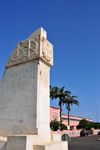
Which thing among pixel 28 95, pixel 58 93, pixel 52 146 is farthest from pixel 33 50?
pixel 58 93

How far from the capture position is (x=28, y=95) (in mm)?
4230

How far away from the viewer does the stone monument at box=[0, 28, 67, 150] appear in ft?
12.9

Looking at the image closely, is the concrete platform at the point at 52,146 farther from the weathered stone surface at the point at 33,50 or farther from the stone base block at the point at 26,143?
the weathered stone surface at the point at 33,50

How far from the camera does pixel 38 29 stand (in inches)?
194

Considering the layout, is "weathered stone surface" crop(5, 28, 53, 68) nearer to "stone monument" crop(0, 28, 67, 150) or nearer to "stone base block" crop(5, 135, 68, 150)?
"stone monument" crop(0, 28, 67, 150)

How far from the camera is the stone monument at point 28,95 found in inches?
154

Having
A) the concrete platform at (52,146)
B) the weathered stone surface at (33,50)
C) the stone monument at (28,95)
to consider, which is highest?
the weathered stone surface at (33,50)

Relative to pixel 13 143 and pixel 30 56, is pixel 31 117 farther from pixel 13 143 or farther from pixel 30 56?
pixel 30 56

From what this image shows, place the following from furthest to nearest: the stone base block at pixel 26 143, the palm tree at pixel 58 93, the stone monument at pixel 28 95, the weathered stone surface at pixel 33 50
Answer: the palm tree at pixel 58 93, the weathered stone surface at pixel 33 50, the stone monument at pixel 28 95, the stone base block at pixel 26 143

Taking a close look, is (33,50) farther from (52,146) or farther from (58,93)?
(58,93)

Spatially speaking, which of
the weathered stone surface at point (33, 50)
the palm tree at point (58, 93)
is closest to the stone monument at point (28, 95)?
the weathered stone surface at point (33, 50)

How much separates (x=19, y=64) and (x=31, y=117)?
1670mm

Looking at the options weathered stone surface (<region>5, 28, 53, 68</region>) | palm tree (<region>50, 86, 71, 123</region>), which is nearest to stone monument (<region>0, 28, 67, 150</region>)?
weathered stone surface (<region>5, 28, 53, 68</region>)

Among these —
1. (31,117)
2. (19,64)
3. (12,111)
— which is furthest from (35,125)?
(19,64)
